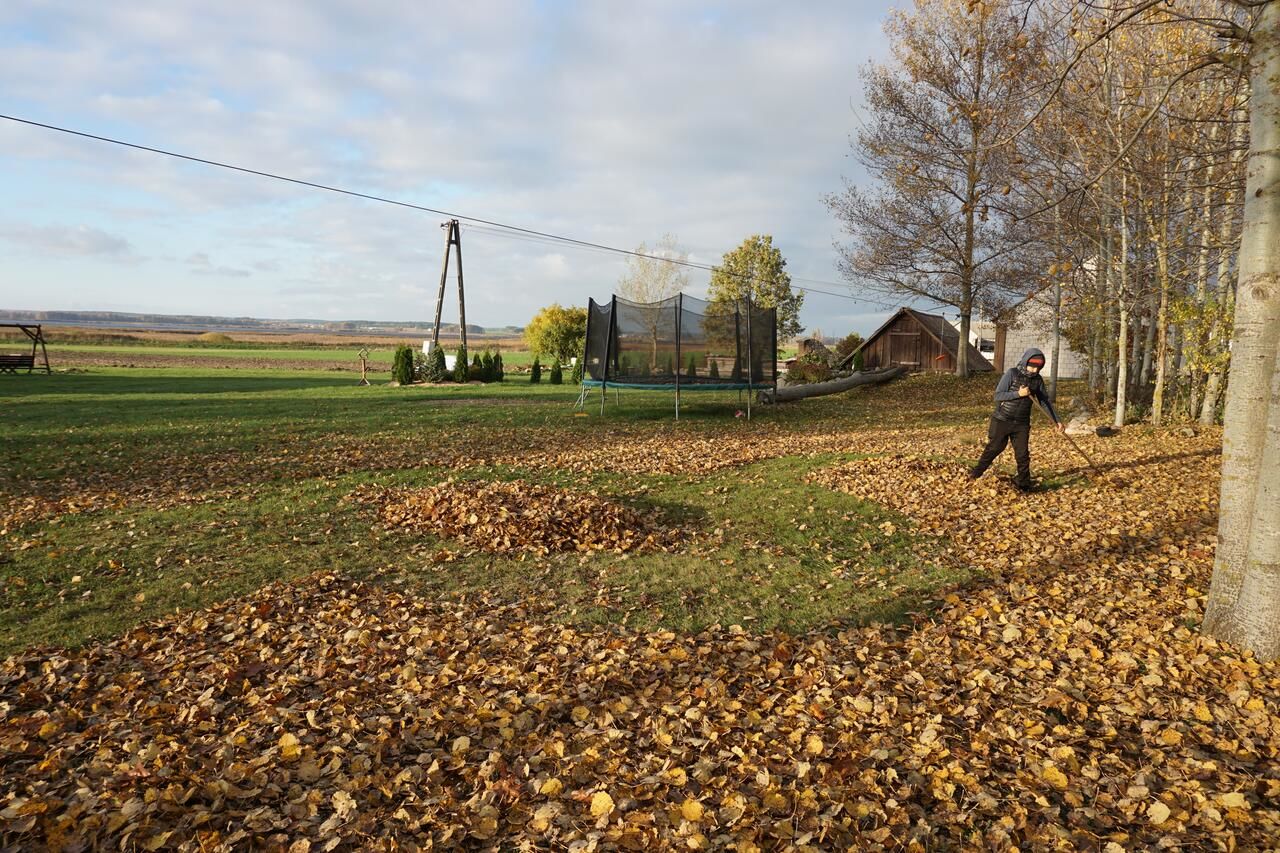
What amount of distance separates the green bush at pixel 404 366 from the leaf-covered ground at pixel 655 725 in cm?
2237

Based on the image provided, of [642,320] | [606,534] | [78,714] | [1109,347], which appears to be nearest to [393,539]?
[606,534]

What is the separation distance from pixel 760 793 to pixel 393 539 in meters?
5.42

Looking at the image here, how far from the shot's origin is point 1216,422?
1324 centimetres

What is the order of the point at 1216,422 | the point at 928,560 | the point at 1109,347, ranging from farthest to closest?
the point at 1109,347, the point at 1216,422, the point at 928,560

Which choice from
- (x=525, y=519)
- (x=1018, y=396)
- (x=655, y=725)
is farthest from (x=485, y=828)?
(x=1018, y=396)

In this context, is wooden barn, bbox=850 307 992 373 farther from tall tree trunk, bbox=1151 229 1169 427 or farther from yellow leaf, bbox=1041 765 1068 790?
yellow leaf, bbox=1041 765 1068 790

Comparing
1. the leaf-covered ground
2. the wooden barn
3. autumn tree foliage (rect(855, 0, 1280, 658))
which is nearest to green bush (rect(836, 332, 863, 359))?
the wooden barn

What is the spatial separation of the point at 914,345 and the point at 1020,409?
29.2m

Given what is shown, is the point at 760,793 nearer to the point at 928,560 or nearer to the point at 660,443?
the point at 928,560

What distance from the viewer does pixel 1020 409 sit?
30.5 feet

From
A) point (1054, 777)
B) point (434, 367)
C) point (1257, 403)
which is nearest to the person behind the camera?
point (1054, 777)

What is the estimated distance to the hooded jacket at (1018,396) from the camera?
30.5ft

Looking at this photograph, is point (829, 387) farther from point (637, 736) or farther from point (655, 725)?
point (637, 736)

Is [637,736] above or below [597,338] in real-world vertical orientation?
below
